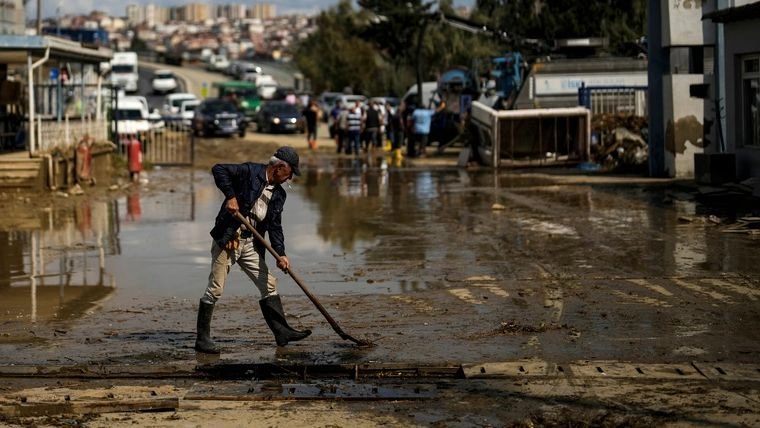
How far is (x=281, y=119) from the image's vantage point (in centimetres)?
5581

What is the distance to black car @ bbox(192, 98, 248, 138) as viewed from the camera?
169ft

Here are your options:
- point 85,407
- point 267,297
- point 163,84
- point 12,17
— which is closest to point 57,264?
point 267,297

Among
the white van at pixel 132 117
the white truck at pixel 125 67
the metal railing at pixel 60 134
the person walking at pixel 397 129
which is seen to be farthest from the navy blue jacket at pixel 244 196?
the white truck at pixel 125 67

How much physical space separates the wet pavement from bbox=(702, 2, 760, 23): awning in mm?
3164

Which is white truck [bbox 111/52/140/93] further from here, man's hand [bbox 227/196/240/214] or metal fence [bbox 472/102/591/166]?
man's hand [bbox 227/196/240/214]

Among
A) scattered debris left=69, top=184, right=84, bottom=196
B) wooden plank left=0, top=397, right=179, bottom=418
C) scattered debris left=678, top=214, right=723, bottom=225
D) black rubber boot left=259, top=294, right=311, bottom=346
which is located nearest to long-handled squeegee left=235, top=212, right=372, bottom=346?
black rubber boot left=259, top=294, right=311, bottom=346

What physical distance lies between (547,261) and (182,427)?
27.4 feet

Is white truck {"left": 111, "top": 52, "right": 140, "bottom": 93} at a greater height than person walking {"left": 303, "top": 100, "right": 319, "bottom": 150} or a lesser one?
greater

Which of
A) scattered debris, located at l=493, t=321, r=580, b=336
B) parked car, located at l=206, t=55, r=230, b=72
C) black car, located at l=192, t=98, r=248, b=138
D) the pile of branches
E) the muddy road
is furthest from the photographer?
parked car, located at l=206, t=55, r=230, b=72

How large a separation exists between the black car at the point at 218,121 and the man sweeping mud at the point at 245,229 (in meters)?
41.2

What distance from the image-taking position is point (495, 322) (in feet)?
38.0

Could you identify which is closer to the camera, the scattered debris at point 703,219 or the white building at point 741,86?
→ the scattered debris at point 703,219

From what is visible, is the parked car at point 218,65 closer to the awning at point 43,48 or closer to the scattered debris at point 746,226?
the awning at point 43,48

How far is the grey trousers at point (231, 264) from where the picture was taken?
10.4m
